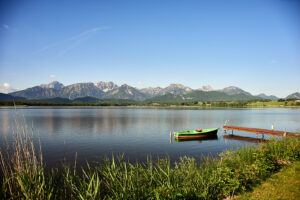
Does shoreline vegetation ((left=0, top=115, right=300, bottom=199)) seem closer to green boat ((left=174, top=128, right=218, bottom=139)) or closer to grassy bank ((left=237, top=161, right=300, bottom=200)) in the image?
grassy bank ((left=237, top=161, right=300, bottom=200))

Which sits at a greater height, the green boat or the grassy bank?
the grassy bank

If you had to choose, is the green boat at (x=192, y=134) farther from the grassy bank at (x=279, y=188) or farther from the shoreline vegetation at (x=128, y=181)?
the grassy bank at (x=279, y=188)

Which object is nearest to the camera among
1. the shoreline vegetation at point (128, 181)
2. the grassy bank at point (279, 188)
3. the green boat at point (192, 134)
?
the shoreline vegetation at point (128, 181)

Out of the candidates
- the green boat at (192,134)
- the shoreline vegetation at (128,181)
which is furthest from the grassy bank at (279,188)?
the green boat at (192,134)

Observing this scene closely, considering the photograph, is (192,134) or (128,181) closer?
(128,181)

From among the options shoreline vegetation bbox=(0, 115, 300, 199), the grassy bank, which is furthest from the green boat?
the grassy bank

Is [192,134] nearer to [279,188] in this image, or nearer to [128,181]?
[279,188]

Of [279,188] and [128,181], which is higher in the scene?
[128,181]

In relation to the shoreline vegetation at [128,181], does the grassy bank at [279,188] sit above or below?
below

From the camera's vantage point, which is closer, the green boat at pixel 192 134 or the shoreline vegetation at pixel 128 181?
the shoreline vegetation at pixel 128 181

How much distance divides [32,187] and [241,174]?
10.6 metres

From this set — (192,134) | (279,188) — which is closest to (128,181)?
(279,188)

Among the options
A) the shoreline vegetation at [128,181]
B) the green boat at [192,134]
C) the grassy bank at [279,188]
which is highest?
the shoreline vegetation at [128,181]

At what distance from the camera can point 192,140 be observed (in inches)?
1416
